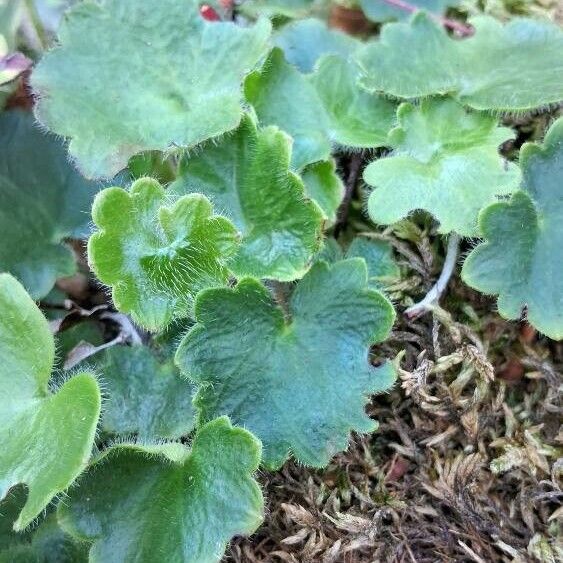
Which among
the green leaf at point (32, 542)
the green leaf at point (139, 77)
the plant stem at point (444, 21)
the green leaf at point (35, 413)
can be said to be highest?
the green leaf at point (139, 77)

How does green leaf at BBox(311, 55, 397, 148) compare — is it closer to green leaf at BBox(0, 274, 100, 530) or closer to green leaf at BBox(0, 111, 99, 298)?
green leaf at BBox(0, 111, 99, 298)

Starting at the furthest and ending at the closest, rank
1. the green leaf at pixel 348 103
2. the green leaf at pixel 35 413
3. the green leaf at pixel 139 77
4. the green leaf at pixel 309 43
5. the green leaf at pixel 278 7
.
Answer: the green leaf at pixel 278 7, the green leaf at pixel 309 43, the green leaf at pixel 348 103, the green leaf at pixel 139 77, the green leaf at pixel 35 413

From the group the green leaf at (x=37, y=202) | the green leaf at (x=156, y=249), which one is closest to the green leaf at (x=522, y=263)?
the green leaf at (x=156, y=249)

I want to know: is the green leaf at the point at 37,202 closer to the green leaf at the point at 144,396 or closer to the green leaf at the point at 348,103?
the green leaf at the point at 144,396

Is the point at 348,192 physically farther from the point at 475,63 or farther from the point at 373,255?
the point at 475,63

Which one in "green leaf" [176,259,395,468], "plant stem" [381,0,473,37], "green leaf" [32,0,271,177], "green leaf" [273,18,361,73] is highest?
"green leaf" [32,0,271,177]

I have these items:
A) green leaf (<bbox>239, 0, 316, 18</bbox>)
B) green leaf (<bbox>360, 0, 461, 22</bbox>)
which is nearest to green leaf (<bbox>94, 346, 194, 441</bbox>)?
green leaf (<bbox>239, 0, 316, 18</bbox>)

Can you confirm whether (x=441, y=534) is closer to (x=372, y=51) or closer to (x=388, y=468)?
(x=388, y=468)
